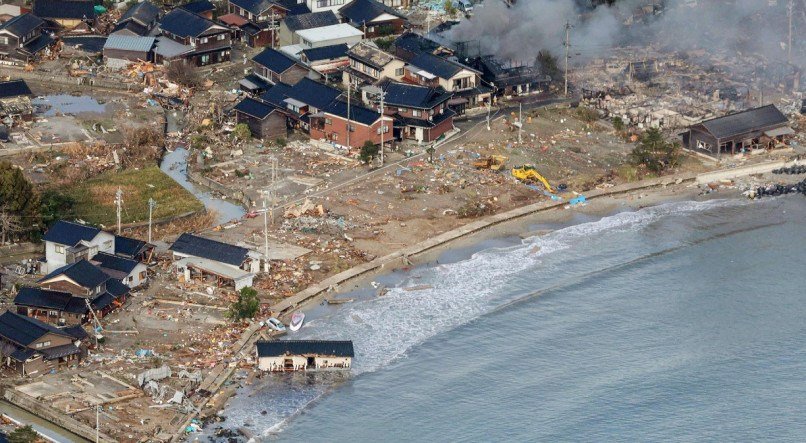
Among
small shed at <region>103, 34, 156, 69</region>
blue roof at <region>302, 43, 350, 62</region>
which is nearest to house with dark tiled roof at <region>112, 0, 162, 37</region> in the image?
small shed at <region>103, 34, 156, 69</region>

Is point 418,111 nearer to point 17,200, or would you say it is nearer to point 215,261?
point 215,261

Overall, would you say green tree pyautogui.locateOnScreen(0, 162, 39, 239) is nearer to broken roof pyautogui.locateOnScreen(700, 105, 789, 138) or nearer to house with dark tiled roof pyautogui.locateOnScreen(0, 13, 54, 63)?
house with dark tiled roof pyautogui.locateOnScreen(0, 13, 54, 63)

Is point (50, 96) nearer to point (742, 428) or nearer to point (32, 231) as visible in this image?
point (32, 231)

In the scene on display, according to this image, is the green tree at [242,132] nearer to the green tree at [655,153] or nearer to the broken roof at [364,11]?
the broken roof at [364,11]

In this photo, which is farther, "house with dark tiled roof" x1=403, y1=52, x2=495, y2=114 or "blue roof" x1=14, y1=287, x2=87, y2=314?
"house with dark tiled roof" x1=403, y1=52, x2=495, y2=114

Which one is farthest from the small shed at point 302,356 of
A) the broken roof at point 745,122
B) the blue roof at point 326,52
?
the blue roof at point 326,52

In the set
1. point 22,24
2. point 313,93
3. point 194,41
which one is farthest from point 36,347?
point 22,24

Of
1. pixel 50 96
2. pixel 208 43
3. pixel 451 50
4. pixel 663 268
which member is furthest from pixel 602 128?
pixel 50 96
